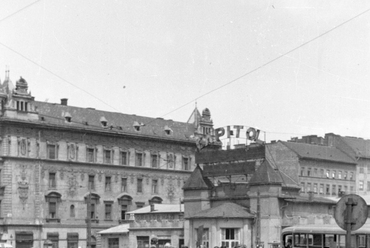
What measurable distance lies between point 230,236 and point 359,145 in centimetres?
6325

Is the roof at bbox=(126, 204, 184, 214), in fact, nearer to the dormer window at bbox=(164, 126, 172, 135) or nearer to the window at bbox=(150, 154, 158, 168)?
the window at bbox=(150, 154, 158, 168)

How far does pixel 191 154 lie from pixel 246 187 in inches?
1205

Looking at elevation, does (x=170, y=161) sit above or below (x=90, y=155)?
above

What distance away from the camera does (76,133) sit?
83000 mm

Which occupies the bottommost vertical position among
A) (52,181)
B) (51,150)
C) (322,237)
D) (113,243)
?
(113,243)

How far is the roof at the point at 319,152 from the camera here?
107875 mm

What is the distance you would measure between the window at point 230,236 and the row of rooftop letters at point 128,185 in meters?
25.0

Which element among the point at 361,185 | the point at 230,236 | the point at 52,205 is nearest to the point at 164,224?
the point at 230,236

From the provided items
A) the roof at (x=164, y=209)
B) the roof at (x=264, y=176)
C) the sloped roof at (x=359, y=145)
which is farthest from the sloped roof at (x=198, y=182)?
the sloped roof at (x=359, y=145)

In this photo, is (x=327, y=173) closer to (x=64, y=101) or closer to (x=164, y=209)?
(x=164, y=209)

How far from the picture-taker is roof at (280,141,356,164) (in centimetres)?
10788

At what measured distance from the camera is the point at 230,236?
202ft

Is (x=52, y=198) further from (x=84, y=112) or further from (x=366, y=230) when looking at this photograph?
(x=366, y=230)

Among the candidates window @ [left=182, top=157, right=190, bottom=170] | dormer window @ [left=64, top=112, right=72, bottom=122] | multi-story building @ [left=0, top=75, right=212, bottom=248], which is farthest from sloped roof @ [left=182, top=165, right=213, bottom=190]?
window @ [left=182, top=157, right=190, bottom=170]
